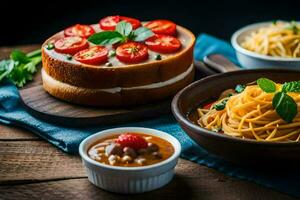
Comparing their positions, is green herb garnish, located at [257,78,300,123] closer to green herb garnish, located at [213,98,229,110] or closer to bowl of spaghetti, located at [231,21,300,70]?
green herb garnish, located at [213,98,229,110]

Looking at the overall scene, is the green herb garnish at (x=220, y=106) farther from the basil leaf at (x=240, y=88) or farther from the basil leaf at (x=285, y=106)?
Answer: the basil leaf at (x=285, y=106)

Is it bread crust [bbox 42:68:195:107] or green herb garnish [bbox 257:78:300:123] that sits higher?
green herb garnish [bbox 257:78:300:123]

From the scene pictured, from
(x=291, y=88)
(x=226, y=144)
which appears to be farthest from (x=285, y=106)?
(x=226, y=144)

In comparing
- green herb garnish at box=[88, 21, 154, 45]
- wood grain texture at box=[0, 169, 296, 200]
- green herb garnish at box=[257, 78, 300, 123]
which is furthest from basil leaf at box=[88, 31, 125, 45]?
green herb garnish at box=[257, 78, 300, 123]

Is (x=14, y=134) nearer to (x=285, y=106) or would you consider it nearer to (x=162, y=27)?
(x=162, y=27)

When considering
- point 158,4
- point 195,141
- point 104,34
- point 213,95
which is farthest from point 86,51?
point 158,4
